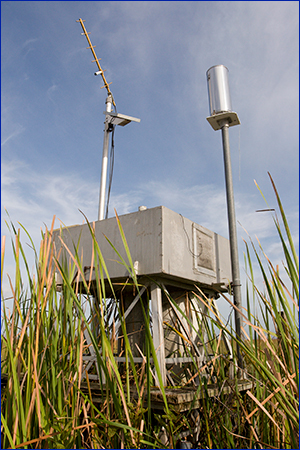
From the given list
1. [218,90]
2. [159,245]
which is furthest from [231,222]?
[218,90]

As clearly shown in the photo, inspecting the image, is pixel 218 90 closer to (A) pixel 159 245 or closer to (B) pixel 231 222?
(B) pixel 231 222

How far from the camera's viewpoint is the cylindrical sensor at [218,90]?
532 cm

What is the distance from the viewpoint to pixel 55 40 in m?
1.71

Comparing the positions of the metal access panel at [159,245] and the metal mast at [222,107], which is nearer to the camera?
the metal access panel at [159,245]

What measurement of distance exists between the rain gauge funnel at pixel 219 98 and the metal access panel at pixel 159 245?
5.68 ft

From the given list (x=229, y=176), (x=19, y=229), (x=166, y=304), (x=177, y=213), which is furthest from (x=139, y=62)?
(x=166, y=304)

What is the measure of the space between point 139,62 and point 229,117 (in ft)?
11.3

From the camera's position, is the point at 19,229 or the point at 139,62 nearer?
the point at 19,229

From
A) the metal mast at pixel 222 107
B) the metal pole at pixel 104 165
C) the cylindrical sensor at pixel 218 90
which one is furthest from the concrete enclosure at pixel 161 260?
the cylindrical sensor at pixel 218 90

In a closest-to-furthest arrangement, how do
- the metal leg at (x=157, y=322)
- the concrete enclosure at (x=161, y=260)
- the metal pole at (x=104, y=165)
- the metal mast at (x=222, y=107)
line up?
the metal leg at (x=157, y=322), the concrete enclosure at (x=161, y=260), the metal mast at (x=222, y=107), the metal pole at (x=104, y=165)

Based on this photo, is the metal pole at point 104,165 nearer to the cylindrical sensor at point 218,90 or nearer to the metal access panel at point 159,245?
the metal access panel at point 159,245

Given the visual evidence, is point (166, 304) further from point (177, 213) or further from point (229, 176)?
point (229, 176)

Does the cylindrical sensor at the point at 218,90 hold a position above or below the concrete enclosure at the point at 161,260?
above

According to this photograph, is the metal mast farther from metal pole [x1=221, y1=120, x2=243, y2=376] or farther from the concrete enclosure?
the concrete enclosure
